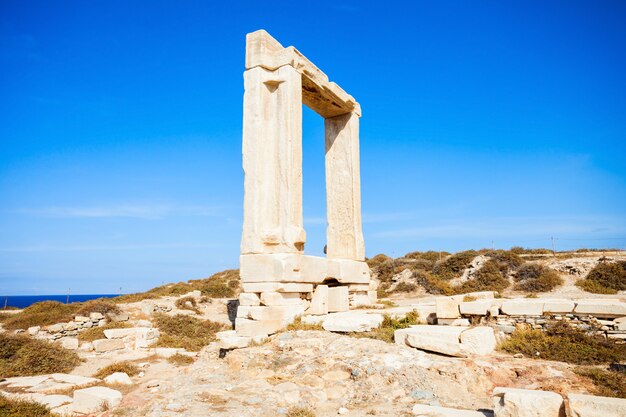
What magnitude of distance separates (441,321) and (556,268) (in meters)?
14.3

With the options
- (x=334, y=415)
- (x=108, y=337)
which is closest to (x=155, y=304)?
(x=108, y=337)

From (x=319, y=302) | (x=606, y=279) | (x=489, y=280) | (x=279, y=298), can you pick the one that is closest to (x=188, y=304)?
(x=319, y=302)

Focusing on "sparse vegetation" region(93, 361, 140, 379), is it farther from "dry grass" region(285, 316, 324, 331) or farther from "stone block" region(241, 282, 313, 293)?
"dry grass" region(285, 316, 324, 331)

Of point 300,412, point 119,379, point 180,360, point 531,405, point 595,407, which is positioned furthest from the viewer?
point 180,360

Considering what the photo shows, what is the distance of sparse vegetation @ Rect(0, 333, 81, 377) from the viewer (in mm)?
8828

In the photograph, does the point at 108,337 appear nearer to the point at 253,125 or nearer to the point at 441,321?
the point at 253,125

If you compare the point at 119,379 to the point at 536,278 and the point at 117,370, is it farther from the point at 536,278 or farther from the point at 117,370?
the point at 536,278

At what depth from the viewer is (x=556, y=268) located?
1956 cm

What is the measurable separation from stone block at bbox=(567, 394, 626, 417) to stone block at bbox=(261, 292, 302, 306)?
555 centimetres

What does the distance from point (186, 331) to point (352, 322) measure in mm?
7363

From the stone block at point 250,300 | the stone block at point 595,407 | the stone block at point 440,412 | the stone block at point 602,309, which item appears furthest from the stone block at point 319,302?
the stone block at point 595,407

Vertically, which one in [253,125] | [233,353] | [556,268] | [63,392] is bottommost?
[63,392]

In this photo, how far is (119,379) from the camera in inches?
313

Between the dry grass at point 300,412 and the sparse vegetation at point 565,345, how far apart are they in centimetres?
364
